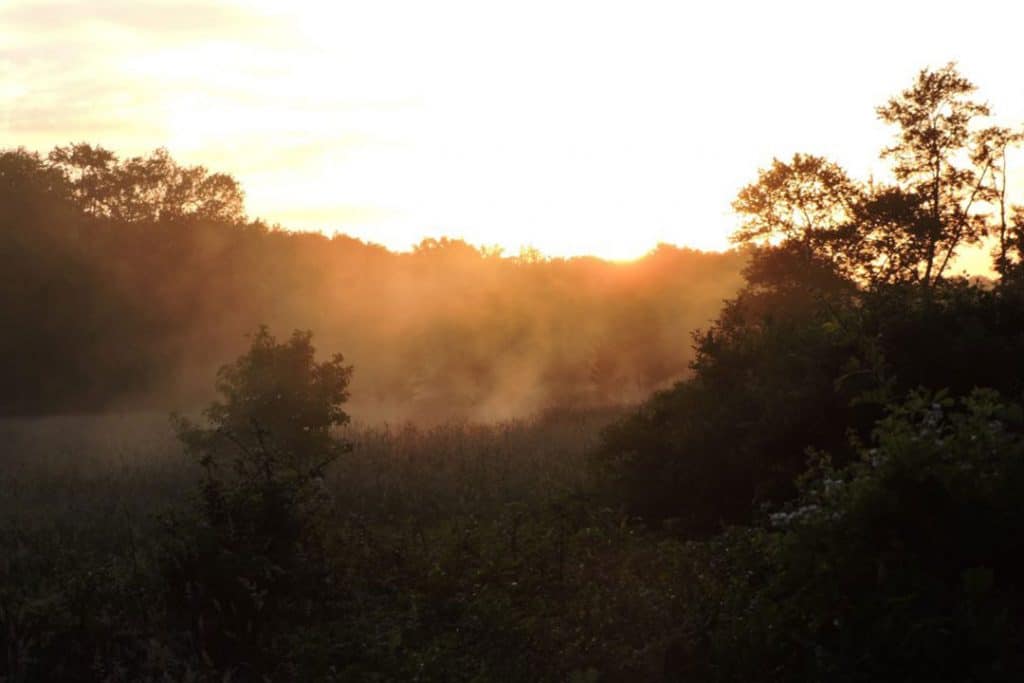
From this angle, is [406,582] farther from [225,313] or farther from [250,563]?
[225,313]

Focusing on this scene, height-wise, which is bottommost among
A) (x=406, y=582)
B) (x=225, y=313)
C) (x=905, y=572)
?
(x=406, y=582)

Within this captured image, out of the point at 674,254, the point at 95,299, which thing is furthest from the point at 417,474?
the point at 674,254

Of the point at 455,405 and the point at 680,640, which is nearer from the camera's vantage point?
the point at 680,640

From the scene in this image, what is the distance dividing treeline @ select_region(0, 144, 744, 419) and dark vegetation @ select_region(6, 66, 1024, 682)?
64.5 feet

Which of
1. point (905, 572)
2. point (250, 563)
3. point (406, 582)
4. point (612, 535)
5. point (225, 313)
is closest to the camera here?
point (905, 572)

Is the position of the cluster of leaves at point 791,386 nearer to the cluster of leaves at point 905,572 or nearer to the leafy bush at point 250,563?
the cluster of leaves at point 905,572

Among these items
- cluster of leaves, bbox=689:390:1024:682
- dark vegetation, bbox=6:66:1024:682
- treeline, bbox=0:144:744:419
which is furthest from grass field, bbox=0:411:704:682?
treeline, bbox=0:144:744:419

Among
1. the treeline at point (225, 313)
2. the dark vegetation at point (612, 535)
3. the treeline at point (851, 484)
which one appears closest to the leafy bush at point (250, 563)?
the dark vegetation at point (612, 535)

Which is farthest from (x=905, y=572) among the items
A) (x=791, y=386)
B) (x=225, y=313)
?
(x=225, y=313)

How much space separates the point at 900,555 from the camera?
6820 mm

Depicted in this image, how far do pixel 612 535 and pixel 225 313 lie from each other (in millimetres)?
36656

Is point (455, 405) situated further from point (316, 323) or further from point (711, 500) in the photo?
point (711, 500)

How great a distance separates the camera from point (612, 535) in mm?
11766

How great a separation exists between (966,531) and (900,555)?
0.55 m
